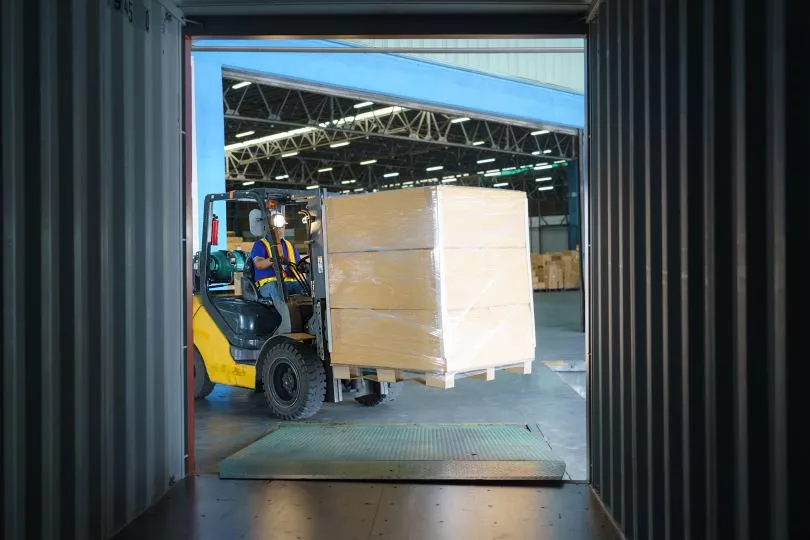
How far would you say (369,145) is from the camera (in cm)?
2606

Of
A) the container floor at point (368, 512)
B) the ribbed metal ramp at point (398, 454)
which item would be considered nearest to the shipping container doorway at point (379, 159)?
the ribbed metal ramp at point (398, 454)

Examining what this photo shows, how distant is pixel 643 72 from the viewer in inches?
120

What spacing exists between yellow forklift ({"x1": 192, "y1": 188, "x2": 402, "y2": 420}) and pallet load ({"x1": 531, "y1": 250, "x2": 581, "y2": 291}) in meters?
21.8

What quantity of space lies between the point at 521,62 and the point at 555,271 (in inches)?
648

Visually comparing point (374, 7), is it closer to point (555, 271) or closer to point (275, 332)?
point (275, 332)

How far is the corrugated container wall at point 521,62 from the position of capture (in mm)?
11798

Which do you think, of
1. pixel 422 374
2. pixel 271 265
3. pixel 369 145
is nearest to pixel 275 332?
pixel 271 265

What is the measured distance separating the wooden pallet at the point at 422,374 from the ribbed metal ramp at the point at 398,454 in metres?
0.49
